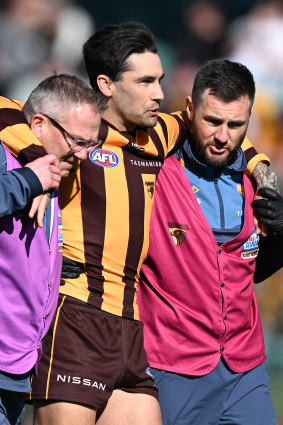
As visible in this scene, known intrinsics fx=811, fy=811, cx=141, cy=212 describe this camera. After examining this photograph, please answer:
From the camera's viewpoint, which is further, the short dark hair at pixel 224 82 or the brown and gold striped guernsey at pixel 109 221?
the short dark hair at pixel 224 82

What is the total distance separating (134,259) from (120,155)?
0.55 meters

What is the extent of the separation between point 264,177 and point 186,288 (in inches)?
31.9

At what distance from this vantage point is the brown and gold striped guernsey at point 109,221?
404 cm

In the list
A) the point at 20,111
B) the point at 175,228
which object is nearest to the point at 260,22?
the point at 175,228

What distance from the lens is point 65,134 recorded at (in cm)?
377

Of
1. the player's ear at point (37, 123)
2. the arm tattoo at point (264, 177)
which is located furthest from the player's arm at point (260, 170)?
the player's ear at point (37, 123)

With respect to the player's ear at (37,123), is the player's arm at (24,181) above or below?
below

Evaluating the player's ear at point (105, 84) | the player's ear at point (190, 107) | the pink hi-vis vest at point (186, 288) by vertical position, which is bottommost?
Result: the pink hi-vis vest at point (186, 288)

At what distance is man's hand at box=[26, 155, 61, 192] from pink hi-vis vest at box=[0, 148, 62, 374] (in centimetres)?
13

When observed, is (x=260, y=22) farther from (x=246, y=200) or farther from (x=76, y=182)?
(x=76, y=182)

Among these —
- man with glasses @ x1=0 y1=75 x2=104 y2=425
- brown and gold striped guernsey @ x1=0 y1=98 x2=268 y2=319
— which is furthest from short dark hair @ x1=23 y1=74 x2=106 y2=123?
brown and gold striped guernsey @ x1=0 y1=98 x2=268 y2=319

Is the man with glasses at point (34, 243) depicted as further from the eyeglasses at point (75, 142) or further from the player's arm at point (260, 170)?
the player's arm at point (260, 170)

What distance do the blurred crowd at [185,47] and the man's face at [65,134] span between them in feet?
10.2

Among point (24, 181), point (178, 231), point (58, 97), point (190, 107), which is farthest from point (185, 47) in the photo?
point (24, 181)
